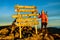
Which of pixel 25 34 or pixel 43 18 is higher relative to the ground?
pixel 43 18

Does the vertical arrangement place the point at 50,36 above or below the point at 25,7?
below

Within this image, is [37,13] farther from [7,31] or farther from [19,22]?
[7,31]

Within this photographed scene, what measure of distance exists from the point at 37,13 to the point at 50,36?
3285 mm

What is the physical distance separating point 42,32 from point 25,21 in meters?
3.40

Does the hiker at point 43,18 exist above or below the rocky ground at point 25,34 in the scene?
above

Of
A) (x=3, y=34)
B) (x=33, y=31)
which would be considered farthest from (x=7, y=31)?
(x=33, y=31)

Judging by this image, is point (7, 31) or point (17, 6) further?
point (7, 31)

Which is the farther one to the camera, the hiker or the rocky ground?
the hiker

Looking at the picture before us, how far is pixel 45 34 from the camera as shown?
33.1m

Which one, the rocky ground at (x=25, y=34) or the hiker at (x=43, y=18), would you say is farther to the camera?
the hiker at (x=43, y=18)

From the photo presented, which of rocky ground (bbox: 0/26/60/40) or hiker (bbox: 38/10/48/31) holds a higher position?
hiker (bbox: 38/10/48/31)

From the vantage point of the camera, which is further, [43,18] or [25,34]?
[25,34]

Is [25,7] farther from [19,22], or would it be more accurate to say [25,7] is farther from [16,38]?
[16,38]

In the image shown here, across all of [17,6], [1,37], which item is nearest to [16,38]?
[1,37]
